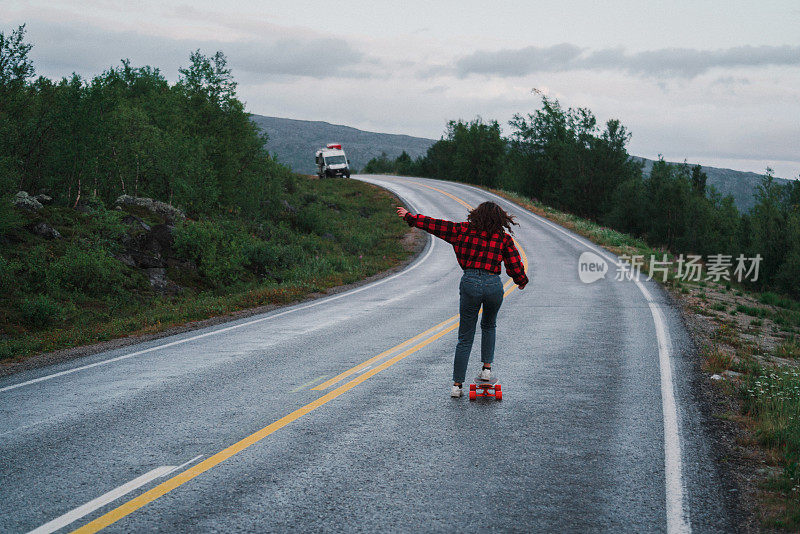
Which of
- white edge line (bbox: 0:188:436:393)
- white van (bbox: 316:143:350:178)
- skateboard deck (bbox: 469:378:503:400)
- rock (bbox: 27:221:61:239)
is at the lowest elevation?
white edge line (bbox: 0:188:436:393)

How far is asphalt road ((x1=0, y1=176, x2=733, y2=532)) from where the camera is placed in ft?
12.6

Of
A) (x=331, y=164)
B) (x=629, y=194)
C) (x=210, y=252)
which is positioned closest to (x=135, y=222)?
(x=210, y=252)

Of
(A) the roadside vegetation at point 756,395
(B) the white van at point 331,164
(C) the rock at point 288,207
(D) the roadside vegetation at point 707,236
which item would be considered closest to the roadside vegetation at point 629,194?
(D) the roadside vegetation at point 707,236

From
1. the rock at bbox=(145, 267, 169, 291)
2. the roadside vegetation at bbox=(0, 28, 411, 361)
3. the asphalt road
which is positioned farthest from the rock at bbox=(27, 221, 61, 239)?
the asphalt road

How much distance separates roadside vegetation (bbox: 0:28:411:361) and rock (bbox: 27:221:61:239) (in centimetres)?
3

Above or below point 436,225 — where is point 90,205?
below

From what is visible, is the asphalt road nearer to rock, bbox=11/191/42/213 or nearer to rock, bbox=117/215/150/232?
rock, bbox=11/191/42/213

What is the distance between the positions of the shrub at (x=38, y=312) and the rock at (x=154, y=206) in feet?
28.4

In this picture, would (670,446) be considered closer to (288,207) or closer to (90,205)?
(90,205)

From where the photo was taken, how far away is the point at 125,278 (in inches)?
648

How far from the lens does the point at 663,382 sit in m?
7.42

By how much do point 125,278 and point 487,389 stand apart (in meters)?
13.1

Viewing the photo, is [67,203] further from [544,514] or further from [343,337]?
[544,514]

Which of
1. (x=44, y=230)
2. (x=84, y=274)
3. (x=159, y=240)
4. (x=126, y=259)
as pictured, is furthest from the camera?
(x=159, y=240)
